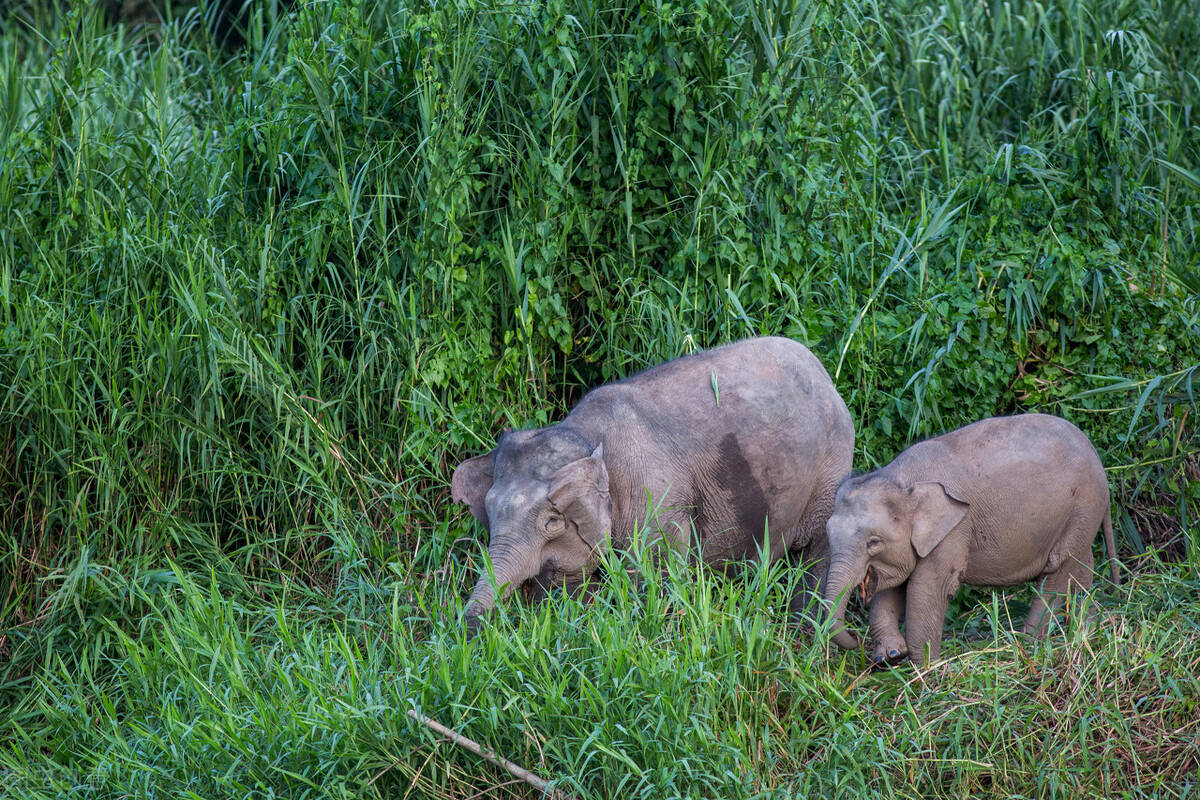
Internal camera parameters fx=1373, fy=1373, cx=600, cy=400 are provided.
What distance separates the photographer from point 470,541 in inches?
187

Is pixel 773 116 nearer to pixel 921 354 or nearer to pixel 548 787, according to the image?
pixel 921 354

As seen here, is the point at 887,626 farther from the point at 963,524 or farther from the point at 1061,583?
the point at 1061,583

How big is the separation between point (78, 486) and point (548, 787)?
239 centimetres

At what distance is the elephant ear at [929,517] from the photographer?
4129 millimetres

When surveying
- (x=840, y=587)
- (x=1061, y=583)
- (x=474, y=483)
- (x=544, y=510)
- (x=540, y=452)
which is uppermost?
(x=540, y=452)

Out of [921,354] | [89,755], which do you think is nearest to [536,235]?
[921,354]

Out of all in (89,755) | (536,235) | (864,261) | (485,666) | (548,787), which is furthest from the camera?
(864,261)

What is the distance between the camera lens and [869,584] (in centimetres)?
421

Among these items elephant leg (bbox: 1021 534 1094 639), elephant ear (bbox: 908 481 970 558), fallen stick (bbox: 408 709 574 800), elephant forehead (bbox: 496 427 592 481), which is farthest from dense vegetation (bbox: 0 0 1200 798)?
fallen stick (bbox: 408 709 574 800)

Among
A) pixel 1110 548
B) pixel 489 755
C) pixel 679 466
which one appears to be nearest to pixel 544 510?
pixel 679 466

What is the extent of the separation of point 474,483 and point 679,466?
0.65 meters

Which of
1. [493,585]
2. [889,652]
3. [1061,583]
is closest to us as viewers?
[493,585]

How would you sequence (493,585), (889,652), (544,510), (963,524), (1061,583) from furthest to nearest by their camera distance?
(1061,583)
(963,524)
(889,652)
(544,510)
(493,585)

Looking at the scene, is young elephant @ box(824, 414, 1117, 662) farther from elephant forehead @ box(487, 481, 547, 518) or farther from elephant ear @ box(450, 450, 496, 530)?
elephant ear @ box(450, 450, 496, 530)
